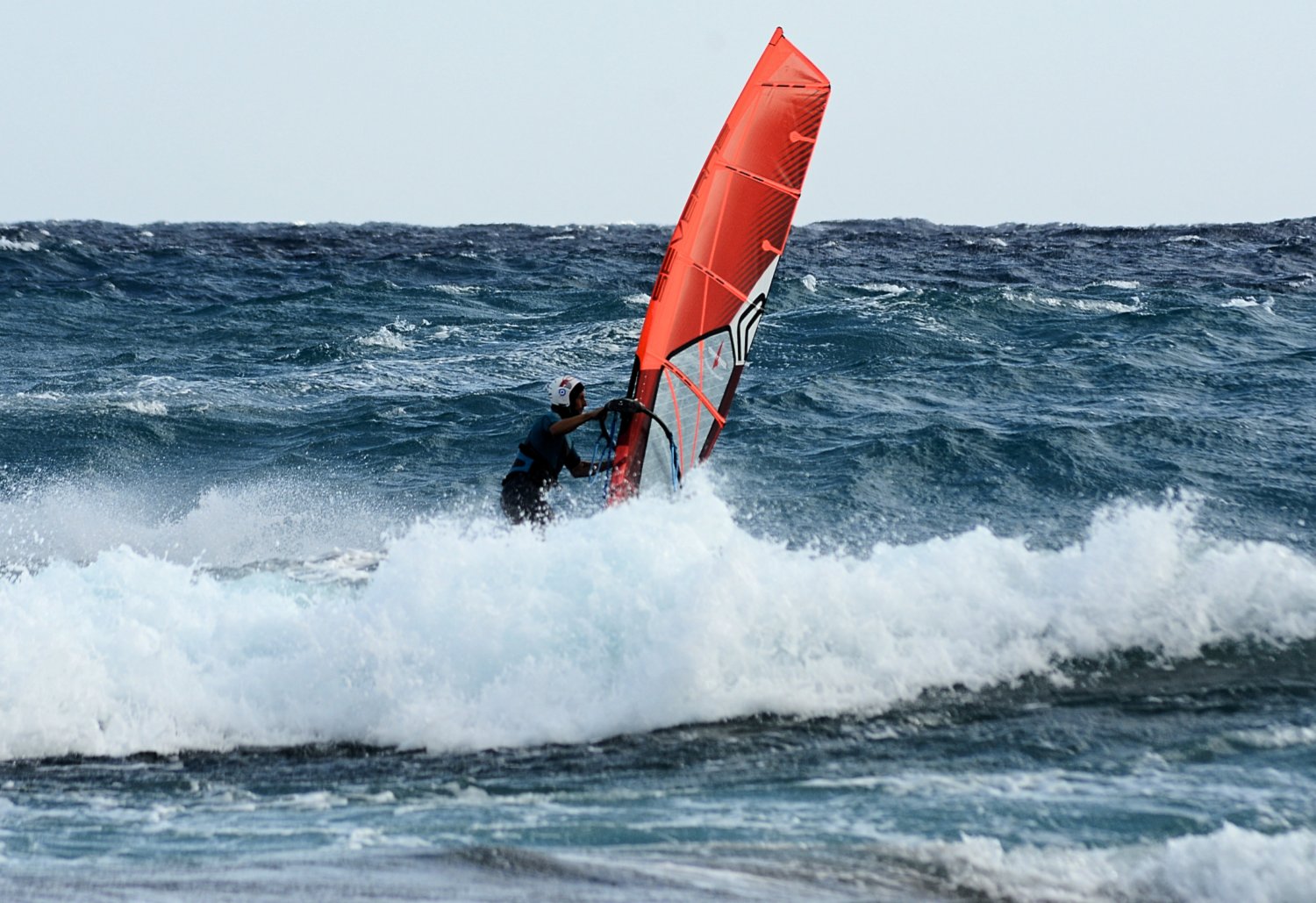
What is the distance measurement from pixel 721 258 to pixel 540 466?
194 cm

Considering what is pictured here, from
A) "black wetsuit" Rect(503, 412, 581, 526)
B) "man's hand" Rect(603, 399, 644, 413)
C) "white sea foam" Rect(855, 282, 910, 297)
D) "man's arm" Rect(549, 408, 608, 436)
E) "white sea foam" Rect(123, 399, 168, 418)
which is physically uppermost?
"white sea foam" Rect(855, 282, 910, 297)

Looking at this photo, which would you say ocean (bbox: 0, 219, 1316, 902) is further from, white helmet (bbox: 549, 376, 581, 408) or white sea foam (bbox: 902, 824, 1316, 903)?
white helmet (bbox: 549, 376, 581, 408)

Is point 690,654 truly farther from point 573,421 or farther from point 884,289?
point 884,289

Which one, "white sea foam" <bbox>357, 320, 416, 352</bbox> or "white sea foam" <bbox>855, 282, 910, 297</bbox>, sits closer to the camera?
"white sea foam" <bbox>357, 320, 416, 352</bbox>

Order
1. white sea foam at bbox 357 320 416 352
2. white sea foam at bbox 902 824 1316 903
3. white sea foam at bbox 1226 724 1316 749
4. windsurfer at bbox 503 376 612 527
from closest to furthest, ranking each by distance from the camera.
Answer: white sea foam at bbox 902 824 1316 903
white sea foam at bbox 1226 724 1316 749
windsurfer at bbox 503 376 612 527
white sea foam at bbox 357 320 416 352

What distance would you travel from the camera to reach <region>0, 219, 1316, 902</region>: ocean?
4.63 m

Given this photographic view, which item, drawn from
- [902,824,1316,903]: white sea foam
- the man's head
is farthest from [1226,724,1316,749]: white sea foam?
the man's head

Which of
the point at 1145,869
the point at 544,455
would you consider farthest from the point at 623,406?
the point at 1145,869

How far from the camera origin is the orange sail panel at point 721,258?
8.42 metres

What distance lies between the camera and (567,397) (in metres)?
7.87

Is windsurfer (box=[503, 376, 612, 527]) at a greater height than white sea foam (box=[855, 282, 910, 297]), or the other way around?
white sea foam (box=[855, 282, 910, 297])

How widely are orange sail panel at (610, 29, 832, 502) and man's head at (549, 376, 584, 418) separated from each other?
28.4 inches

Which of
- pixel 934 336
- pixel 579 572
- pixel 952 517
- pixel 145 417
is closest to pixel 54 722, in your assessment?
pixel 579 572

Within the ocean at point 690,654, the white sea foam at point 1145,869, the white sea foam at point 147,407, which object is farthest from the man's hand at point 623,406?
the white sea foam at point 147,407
